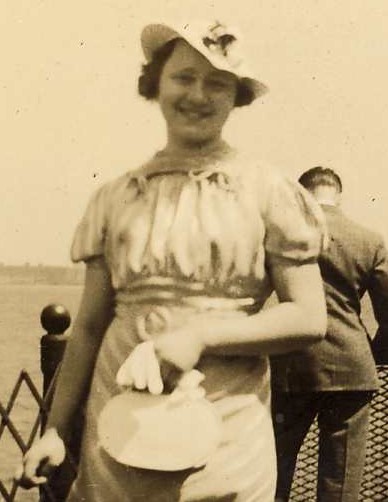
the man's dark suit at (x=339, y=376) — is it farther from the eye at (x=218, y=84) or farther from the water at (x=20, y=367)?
the eye at (x=218, y=84)

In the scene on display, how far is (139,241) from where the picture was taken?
1776 mm

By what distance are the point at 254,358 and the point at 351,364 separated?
1.37 m

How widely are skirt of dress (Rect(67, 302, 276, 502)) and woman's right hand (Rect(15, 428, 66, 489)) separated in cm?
7

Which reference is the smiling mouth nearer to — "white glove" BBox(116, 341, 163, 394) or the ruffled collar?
the ruffled collar

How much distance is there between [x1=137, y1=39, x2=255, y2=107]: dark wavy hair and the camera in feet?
6.09

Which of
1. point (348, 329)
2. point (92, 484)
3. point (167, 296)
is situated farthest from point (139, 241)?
point (348, 329)

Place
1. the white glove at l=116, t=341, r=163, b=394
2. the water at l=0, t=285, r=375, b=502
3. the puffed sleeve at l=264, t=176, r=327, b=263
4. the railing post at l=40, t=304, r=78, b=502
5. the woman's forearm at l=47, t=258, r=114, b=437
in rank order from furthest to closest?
the water at l=0, t=285, r=375, b=502 < the railing post at l=40, t=304, r=78, b=502 < the woman's forearm at l=47, t=258, r=114, b=437 < the puffed sleeve at l=264, t=176, r=327, b=263 < the white glove at l=116, t=341, r=163, b=394

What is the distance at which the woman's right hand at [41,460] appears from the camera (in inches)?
73.0

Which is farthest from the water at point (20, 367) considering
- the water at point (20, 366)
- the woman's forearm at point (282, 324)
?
the woman's forearm at point (282, 324)

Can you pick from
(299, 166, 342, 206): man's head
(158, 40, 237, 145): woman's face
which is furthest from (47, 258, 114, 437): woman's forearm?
(299, 166, 342, 206): man's head

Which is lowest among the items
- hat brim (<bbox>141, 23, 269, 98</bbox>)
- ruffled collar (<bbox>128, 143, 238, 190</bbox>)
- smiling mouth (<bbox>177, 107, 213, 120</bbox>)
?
ruffled collar (<bbox>128, 143, 238, 190</bbox>)

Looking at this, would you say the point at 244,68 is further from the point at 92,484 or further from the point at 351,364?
the point at 351,364

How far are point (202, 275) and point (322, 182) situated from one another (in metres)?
1.43

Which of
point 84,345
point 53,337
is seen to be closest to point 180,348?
point 84,345
